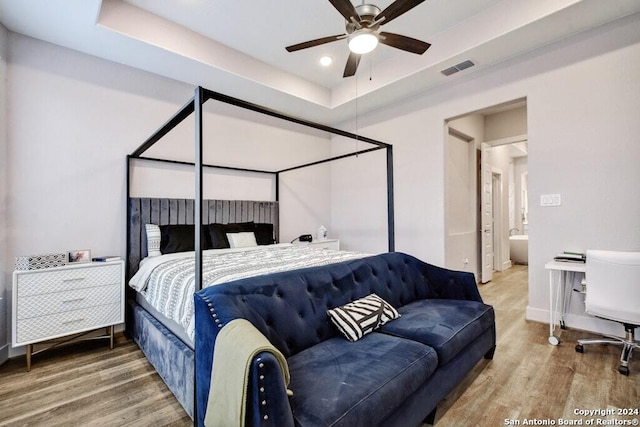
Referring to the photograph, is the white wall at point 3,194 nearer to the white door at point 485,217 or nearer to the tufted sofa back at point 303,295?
the tufted sofa back at point 303,295

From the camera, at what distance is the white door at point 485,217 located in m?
4.82

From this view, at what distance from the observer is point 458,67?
11.2ft

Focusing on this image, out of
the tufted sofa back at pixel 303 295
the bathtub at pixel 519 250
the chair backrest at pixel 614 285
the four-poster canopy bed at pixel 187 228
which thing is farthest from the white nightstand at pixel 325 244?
the bathtub at pixel 519 250

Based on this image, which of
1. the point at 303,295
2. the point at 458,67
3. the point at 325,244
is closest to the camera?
the point at 303,295

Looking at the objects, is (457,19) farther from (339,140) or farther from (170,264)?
(170,264)

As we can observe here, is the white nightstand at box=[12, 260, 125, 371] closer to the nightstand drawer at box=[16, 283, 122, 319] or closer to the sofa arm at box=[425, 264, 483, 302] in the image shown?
the nightstand drawer at box=[16, 283, 122, 319]

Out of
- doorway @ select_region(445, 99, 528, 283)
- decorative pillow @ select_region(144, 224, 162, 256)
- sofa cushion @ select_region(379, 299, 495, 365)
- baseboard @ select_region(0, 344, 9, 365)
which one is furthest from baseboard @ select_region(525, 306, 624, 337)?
baseboard @ select_region(0, 344, 9, 365)

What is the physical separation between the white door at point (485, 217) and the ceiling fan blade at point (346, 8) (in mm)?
3914

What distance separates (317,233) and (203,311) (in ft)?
12.2

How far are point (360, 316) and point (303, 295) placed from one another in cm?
38

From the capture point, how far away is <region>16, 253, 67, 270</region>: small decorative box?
2.31 meters

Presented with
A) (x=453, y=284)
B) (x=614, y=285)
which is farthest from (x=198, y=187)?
(x=614, y=285)

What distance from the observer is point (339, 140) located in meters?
5.34

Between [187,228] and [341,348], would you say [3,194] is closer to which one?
[187,228]
